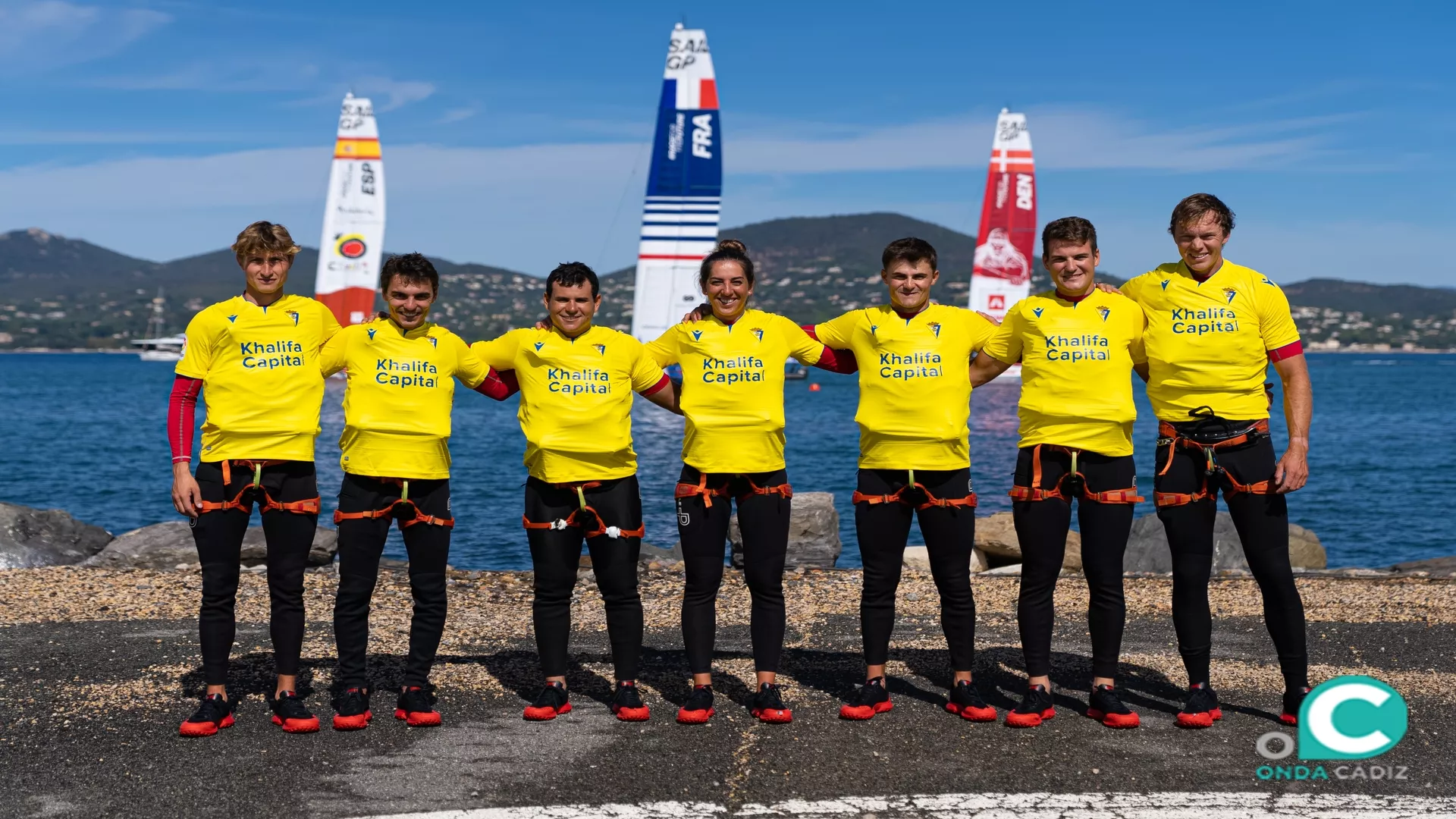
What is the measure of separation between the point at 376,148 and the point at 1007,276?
29.1m

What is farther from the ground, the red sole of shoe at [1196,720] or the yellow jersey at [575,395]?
the yellow jersey at [575,395]

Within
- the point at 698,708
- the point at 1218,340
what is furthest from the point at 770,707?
the point at 1218,340

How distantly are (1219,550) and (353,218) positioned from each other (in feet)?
160

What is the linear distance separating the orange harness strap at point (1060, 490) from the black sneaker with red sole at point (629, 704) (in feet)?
6.81

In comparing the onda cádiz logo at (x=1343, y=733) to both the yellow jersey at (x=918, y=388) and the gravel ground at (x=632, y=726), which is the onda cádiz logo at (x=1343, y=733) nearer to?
the gravel ground at (x=632, y=726)

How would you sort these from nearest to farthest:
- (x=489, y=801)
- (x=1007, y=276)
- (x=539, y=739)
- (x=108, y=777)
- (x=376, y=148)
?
(x=489, y=801) → (x=108, y=777) → (x=539, y=739) → (x=376, y=148) → (x=1007, y=276)

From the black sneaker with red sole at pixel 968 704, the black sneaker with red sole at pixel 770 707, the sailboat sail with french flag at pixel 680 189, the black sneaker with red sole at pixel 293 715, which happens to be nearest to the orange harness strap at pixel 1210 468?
the black sneaker with red sole at pixel 968 704

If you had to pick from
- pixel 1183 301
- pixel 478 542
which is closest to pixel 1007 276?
pixel 478 542

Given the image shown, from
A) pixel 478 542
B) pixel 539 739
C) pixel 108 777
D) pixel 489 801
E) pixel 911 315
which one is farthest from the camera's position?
pixel 478 542

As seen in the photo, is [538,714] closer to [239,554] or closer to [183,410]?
[239,554]

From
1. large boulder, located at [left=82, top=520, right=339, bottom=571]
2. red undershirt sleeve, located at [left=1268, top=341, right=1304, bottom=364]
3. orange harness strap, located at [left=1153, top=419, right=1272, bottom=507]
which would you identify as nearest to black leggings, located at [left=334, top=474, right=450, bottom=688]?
orange harness strap, located at [left=1153, top=419, right=1272, bottom=507]

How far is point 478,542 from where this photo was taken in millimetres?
21844

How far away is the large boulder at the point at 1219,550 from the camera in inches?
545

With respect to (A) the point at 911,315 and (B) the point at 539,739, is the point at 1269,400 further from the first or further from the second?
(B) the point at 539,739
